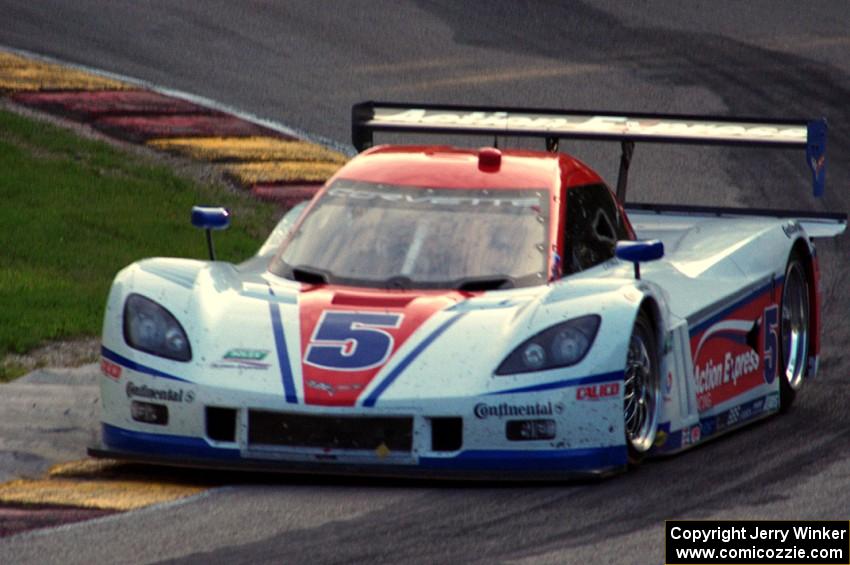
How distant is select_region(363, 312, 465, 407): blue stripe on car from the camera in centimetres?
757

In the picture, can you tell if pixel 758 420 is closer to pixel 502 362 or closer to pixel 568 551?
pixel 502 362

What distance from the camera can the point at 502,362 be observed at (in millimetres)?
7711

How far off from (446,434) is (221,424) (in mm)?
845

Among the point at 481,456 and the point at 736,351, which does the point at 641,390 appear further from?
the point at 736,351

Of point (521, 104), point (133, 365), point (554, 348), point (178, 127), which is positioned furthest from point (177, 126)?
point (554, 348)

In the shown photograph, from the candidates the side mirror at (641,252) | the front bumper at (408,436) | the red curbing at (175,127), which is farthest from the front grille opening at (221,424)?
the red curbing at (175,127)

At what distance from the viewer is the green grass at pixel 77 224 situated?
1148cm

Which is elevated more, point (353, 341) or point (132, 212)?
point (353, 341)

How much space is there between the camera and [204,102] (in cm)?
1700

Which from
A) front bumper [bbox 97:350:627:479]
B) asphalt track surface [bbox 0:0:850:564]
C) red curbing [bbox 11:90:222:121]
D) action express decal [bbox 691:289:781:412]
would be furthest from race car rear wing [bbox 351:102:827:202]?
red curbing [bbox 11:90:222:121]

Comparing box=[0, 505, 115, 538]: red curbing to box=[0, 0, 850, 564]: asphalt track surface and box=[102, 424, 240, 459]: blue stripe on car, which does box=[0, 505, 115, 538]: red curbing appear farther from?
box=[102, 424, 240, 459]: blue stripe on car

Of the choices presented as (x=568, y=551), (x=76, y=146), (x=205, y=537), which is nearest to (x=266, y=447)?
(x=205, y=537)

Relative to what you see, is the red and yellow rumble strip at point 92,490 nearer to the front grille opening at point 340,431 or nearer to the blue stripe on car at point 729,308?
the front grille opening at point 340,431

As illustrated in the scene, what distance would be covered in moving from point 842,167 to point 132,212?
18.4 ft
